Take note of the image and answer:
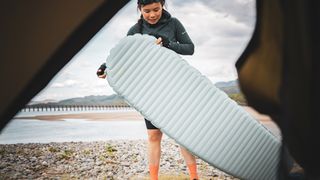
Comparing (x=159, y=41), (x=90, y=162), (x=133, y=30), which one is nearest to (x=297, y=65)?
(x=159, y=41)

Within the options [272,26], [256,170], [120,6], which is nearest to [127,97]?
[256,170]

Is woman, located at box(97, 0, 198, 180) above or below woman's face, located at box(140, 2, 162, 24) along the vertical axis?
below

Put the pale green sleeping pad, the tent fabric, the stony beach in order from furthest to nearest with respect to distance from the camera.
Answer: the stony beach → the pale green sleeping pad → the tent fabric

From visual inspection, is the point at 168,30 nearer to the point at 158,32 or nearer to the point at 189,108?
the point at 158,32

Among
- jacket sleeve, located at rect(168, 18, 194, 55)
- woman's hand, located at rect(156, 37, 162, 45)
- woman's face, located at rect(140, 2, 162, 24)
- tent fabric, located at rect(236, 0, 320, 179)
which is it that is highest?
tent fabric, located at rect(236, 0, 320, 179)

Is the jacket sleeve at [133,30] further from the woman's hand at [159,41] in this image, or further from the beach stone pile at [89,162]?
the beach stone pile at [89,162]

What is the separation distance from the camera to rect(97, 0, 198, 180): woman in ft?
4.56

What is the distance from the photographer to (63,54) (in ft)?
2.15

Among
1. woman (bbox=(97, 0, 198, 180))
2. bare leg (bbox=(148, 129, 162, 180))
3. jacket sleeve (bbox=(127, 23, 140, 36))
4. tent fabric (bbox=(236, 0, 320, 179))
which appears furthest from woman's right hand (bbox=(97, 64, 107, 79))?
tent fabric (bbox=(236, 0, 320, 179))

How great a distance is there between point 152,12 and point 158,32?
77 mm

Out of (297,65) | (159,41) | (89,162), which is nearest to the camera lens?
(297,65)

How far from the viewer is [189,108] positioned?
56.6 inches

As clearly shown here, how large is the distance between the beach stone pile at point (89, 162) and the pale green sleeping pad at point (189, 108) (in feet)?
2.14

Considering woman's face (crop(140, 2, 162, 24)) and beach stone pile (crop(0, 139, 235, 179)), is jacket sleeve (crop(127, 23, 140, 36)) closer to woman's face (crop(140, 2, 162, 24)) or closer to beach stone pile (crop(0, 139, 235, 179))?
woman's face (crop(140, 2, 162, 24))
